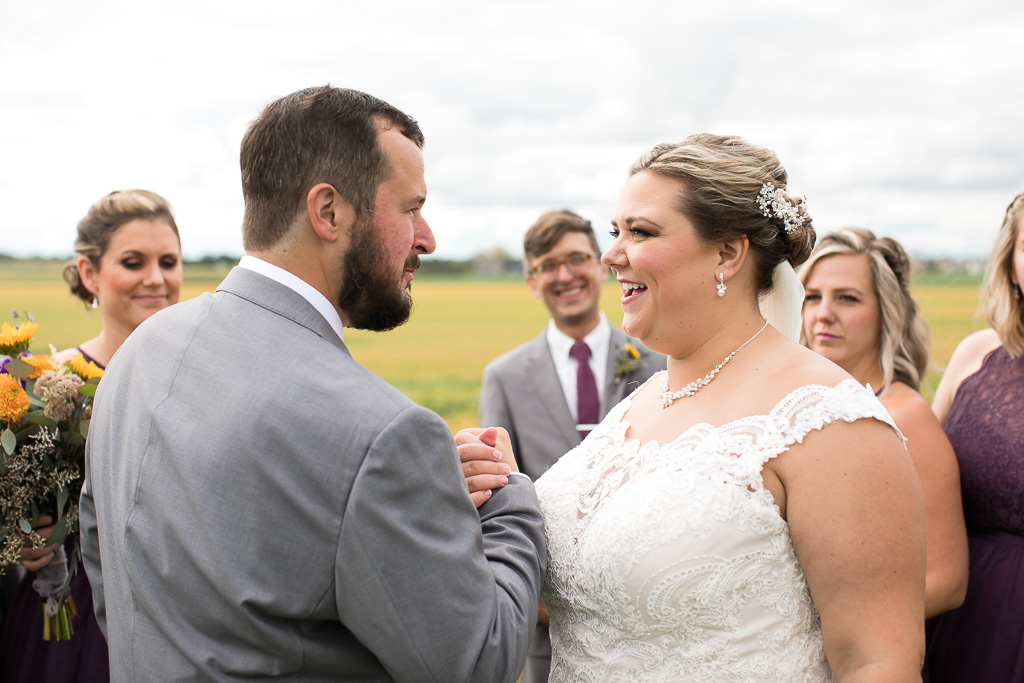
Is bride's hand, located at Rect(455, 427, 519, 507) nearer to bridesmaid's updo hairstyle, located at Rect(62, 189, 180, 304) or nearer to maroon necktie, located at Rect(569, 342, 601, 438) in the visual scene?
maroon necktie, located at Rect(569, 342, 601, 438)

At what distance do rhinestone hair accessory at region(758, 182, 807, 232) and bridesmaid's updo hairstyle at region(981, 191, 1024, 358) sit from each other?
177 cm

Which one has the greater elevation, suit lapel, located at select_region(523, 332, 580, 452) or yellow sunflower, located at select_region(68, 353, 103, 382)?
yellow sunflower, located at select_region(68, 353, 103, 382)

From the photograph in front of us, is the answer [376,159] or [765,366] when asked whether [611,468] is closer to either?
[765,366]

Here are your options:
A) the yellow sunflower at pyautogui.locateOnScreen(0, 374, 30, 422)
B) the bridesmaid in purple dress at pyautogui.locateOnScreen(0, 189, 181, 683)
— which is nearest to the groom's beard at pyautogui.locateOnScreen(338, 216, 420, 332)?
the yellow sunflower at pyautogui.locateOnScreen(0, 374, 30, 422)

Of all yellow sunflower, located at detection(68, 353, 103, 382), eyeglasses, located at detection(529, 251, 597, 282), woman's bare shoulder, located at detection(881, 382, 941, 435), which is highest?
eyeglasses, located at detection(529, 251, 597, 282)

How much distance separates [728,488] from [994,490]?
1941 mm

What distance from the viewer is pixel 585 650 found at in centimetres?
258

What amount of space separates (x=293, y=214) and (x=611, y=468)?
1438mm

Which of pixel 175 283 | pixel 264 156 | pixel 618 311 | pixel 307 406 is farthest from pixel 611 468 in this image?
pixel 618 311

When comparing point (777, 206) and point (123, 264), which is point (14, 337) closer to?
point (123, 264)

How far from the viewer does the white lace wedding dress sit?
2252 mm

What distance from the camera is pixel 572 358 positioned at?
18.9ft

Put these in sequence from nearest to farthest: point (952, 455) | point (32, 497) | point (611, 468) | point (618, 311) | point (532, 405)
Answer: point (611, 468) → point (32, 497) → point (952, 455) → point (532, 405) → point (618, 311)

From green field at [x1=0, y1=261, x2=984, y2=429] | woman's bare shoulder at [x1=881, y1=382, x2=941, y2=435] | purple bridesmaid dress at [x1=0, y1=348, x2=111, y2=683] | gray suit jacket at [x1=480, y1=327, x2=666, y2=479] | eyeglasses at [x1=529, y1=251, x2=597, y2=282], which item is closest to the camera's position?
woman's bare shoulder at [x1=881, y1=382, x2=941, y2=435]
